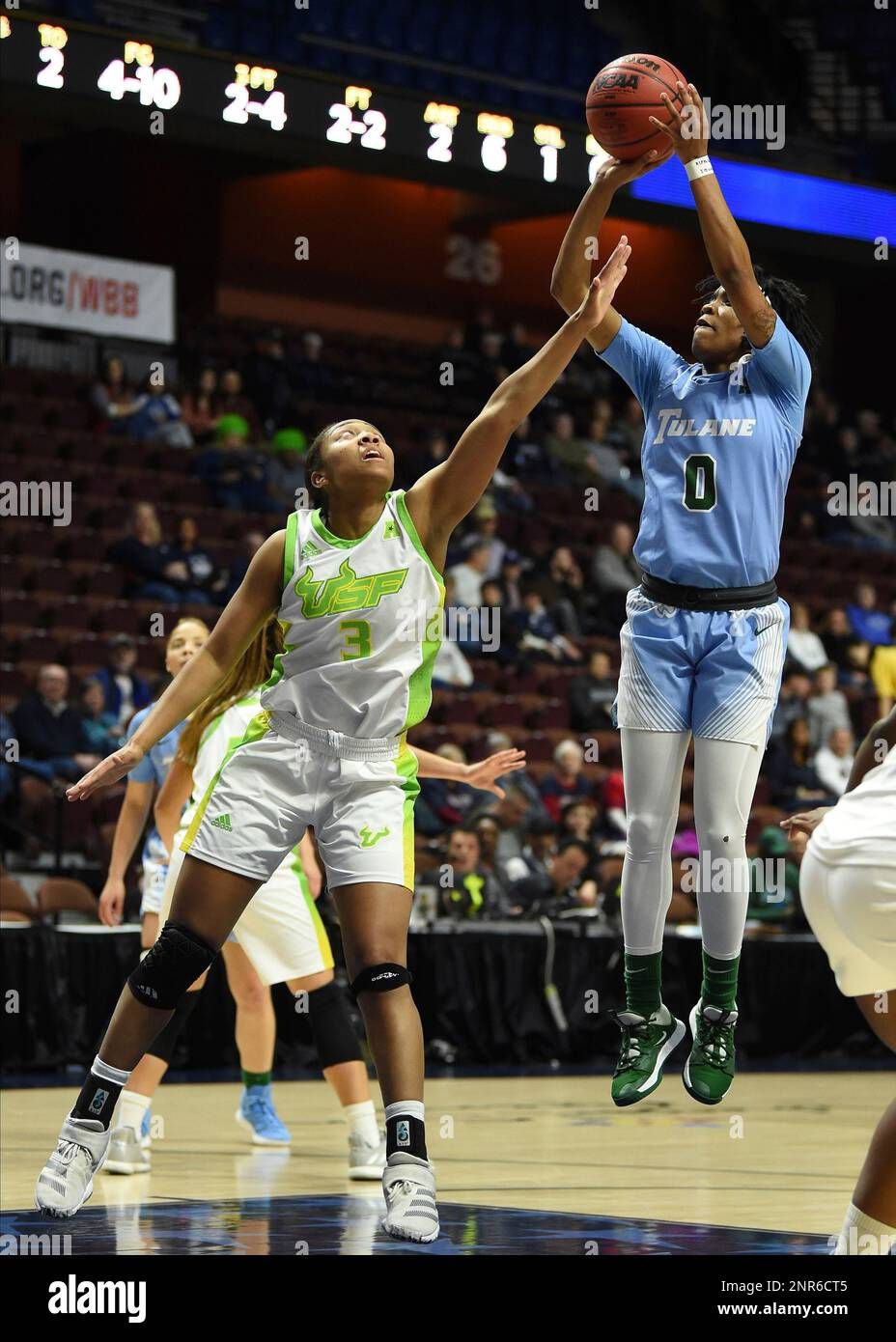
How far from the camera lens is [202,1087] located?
1095 cm

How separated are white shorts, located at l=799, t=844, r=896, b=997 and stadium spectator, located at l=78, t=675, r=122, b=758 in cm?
896

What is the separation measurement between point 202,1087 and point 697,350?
21.3ft

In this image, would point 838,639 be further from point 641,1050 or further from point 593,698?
point 641,1050

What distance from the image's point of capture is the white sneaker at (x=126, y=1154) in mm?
7293

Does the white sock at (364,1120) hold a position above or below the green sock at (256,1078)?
above

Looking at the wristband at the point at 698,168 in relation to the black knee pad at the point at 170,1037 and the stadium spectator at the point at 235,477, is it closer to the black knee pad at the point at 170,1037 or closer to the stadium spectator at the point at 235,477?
the black knee pad at the point at 170,1037

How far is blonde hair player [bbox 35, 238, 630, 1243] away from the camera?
197 inches

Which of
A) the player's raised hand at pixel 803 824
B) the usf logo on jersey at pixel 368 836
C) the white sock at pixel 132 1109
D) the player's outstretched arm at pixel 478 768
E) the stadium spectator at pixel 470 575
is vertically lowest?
the white sock at pixel 132 1109

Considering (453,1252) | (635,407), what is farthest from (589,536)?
(453,1252)

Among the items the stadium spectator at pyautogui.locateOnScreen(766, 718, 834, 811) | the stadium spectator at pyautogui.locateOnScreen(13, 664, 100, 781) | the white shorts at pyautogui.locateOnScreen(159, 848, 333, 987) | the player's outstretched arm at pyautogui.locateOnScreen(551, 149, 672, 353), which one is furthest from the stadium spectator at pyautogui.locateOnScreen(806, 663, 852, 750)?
the player's outstretched arm at pyautogui.locateOnScreen(551, 149, 672, 353)

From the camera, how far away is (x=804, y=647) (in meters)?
17.1

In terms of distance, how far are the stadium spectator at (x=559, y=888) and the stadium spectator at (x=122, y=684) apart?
8.90 feet

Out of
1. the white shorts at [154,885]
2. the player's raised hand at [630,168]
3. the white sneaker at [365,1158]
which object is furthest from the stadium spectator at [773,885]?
the player's raised hand at [630,168]

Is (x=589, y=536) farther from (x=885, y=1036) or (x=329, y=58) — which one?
(x=885, y=1036)
